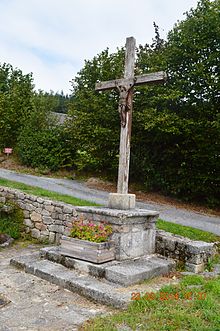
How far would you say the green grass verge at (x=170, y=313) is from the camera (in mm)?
3203

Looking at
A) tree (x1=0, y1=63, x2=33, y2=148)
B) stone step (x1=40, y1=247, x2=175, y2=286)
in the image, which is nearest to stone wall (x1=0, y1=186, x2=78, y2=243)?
stone step (x1=40, y1=247, x2=175, y2=286)

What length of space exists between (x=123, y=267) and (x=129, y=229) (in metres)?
0.63

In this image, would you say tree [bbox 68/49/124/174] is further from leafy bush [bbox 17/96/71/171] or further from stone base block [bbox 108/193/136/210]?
stone base block [bbox 108/193/136/210]

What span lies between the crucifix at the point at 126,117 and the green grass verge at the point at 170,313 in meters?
1.76

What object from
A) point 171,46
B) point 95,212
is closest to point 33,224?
point 95,212

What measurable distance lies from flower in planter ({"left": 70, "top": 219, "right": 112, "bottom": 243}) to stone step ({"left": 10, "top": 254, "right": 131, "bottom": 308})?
0.52 m

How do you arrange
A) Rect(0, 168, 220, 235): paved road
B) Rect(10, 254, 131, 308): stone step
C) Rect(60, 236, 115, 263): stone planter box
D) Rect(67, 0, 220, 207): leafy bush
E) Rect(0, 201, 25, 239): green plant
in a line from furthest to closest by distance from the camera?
Rect(67, 0, 220, 207): leafy bush → Rect(0, 168, 220, 235): paved road → Rect(0, 201, 25, 239): green plant → Rect(60, 236, 115, 263): stone planter box → Rect(10, 254, 131, 308): stone step

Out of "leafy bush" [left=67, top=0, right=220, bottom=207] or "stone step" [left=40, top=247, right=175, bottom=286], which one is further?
"leafy bush" [left=67, top=0, right=220, bottom=207]

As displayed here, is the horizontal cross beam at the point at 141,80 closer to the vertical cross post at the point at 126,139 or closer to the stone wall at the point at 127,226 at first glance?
the vertical cross post at the point at 126,139

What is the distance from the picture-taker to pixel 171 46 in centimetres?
1176

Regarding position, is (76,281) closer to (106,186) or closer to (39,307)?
(39,307)

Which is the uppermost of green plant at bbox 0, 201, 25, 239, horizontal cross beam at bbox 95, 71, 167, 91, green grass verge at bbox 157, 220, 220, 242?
horizontal cross beam at bbox 95, 71, 167, 91

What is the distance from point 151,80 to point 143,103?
6519 millimetres

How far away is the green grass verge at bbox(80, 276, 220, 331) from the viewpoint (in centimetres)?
320
